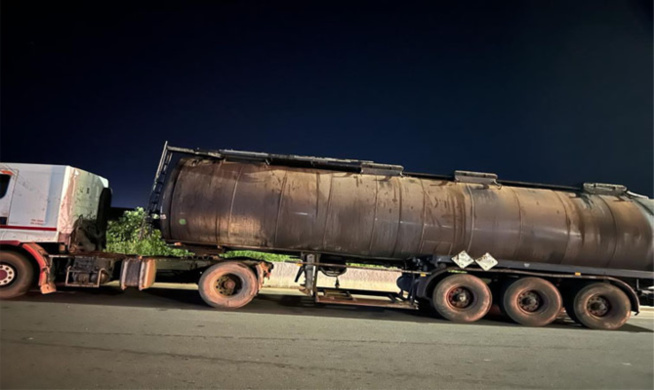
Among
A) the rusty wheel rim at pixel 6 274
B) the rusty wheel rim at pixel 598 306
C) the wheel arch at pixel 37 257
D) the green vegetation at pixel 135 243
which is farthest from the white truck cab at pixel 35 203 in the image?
the rusty wheel rim at pixel 598 306

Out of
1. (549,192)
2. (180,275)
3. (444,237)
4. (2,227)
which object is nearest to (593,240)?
(549,192)

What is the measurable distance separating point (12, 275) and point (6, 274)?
128 mm

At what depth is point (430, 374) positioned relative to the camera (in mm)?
4914

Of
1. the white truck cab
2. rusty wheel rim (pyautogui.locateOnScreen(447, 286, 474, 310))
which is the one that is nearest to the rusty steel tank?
rusty wheel rim (pyautogui.locateOnScreen(447, 286, 474, 310))

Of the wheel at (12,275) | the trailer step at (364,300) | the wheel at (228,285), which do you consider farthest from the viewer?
the trailer step at (364,300)

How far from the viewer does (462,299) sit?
29.2 ft

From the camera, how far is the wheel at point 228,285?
28.1 ft

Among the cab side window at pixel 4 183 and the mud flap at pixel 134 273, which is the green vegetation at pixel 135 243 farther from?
the cab side window at pixel 4 183

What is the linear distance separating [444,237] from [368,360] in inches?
179

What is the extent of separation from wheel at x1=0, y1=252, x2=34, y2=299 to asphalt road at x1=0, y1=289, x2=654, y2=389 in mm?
346

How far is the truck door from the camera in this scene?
836 cm

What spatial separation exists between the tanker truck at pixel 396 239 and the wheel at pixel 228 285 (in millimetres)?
23

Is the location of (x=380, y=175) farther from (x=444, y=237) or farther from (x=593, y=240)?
(x=593, y=240)

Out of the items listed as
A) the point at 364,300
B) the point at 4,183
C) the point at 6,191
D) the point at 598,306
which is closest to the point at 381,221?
the point at 364,300
